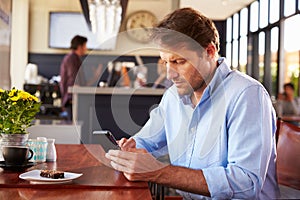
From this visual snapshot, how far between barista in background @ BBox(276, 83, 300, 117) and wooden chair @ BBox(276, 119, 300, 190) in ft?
21.0

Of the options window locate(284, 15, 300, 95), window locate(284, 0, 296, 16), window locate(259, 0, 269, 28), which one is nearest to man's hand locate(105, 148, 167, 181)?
window locate(284, 15, 300, 95)

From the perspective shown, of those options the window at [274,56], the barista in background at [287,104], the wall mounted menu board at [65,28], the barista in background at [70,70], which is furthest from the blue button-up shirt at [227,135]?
the wall mounted menu board at [65,28]

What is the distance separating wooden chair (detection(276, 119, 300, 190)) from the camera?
5.94 ft

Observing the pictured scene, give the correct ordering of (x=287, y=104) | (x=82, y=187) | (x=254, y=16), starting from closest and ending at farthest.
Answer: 1. (x=82, y=187)
2. (x=287, y=104)
3. (x=254, y=16)

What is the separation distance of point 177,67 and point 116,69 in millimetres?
5492

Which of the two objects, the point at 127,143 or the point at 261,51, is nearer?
the point at 127,143

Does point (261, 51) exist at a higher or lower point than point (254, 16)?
lower

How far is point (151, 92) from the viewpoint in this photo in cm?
605

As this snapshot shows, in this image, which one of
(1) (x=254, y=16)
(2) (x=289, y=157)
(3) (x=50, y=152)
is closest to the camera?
(2) (x=289, y=157)

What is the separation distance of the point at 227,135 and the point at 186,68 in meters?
0.25

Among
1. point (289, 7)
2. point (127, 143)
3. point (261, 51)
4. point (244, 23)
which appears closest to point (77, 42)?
point (289, 7)

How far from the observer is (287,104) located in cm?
827

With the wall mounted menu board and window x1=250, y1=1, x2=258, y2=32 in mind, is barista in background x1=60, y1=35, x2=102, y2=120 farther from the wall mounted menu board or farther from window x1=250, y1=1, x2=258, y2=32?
window x1=250, y1=1, x2=258, y2=32

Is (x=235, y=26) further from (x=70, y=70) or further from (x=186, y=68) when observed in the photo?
(x=186, y=68)
